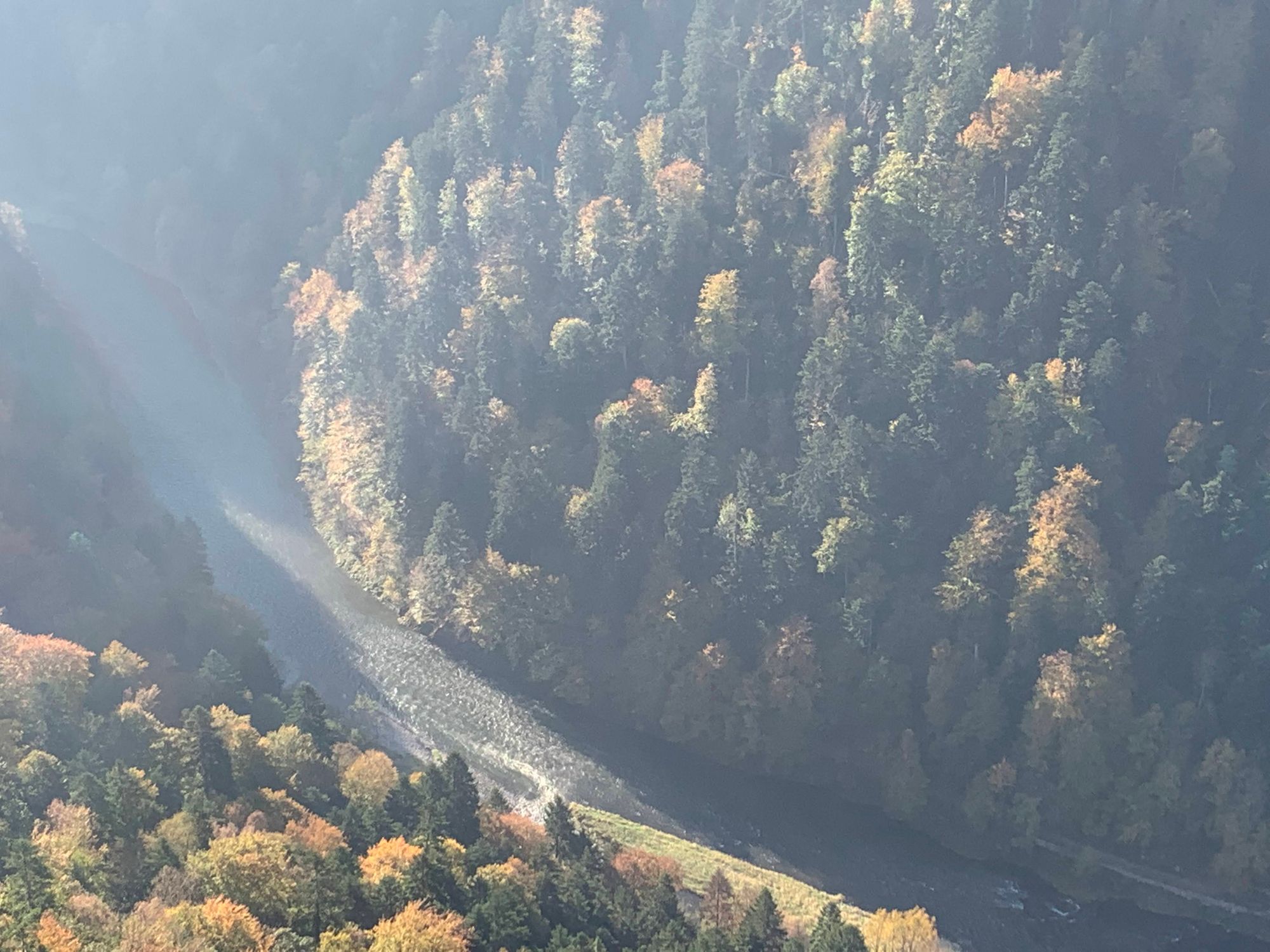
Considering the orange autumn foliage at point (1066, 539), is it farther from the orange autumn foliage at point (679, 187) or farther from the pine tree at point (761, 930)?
the orange autumn foliage at point (679, 187)

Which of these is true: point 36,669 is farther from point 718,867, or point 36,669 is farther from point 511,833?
point 718,867

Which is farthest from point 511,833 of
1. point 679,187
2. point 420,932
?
point 679,187

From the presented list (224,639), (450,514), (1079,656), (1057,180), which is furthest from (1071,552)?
(224,639)

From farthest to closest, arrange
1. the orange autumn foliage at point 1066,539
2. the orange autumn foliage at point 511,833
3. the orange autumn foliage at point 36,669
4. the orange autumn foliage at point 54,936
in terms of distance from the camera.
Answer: the orange autumn foliage at point 1066,539
the orange autumn foliage at point 36,669
the orange autumn foliage at point 511,833
the orange autumn foliage at point 54,936

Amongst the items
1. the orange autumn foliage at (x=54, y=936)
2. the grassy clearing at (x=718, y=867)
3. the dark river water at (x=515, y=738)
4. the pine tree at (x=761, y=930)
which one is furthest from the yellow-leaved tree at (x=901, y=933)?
the orange autumn foliage at (x=54, y=936)

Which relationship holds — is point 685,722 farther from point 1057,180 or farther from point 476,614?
point 1057,180

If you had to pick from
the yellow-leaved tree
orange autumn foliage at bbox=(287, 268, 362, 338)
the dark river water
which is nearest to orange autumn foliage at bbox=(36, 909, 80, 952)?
the dark river water

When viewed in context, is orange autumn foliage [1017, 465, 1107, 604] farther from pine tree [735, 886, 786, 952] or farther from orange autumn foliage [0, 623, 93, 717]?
orange autumn foliage [0, 623, 93, 717]
